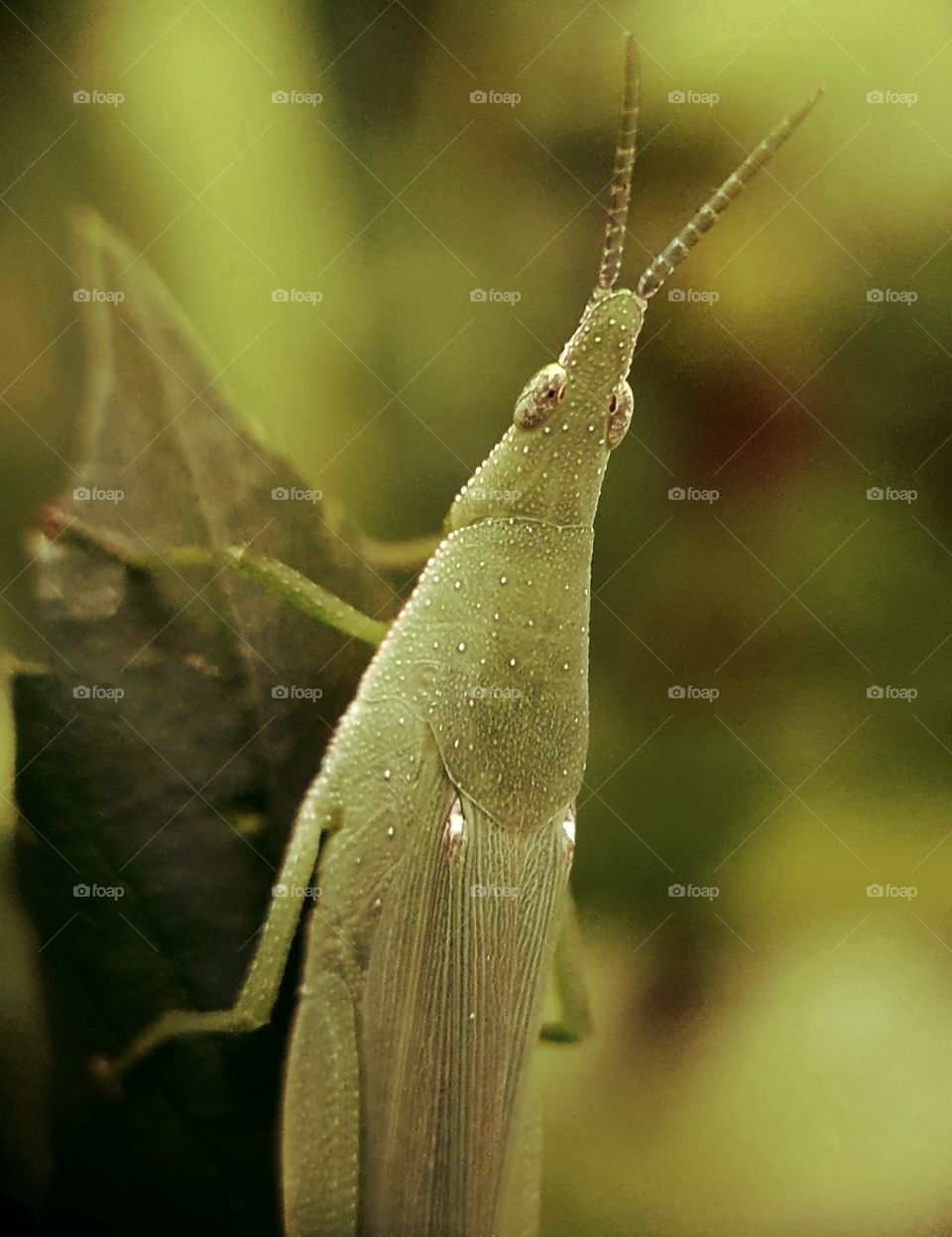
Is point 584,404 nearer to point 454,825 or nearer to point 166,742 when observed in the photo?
point 454,825

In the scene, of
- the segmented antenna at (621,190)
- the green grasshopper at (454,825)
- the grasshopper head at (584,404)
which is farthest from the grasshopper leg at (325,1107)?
the segmented antenna at (621,190)

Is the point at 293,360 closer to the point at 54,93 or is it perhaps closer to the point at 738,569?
the point at 54,93

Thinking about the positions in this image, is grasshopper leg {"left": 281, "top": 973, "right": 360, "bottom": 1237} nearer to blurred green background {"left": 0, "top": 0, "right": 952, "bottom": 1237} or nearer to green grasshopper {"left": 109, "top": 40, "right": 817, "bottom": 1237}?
green grasshopper {"left": 109, "top": 40, "right": 817, "bottom": 1237}

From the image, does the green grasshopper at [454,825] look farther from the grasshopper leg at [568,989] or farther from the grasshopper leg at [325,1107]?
the grasshopper leg at [568,989]

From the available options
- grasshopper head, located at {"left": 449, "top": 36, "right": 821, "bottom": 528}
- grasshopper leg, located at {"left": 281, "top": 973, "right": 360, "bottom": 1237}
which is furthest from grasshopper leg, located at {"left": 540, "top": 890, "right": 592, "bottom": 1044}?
grasshopper head, located at {"left": 449, "top": 36, "right": 821, "bottom": 528}

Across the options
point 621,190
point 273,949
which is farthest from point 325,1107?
point 621,190

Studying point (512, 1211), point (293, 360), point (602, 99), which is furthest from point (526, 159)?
point (512, 1211)
